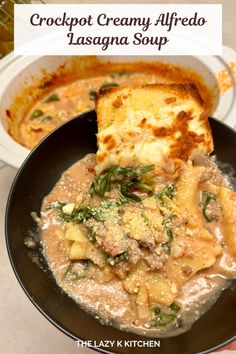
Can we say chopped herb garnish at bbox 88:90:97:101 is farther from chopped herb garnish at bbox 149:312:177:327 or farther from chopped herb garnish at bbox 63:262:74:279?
chopped herb garnish at bbox 149:312:177:327

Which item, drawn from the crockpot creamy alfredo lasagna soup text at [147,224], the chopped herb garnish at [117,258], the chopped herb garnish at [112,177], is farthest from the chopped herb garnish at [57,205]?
the chopped herb garnish at [117,258]

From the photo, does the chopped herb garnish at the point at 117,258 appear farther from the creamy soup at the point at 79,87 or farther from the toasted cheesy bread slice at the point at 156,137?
the creamy soup at the point at 79,87

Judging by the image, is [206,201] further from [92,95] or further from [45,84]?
[45,84]

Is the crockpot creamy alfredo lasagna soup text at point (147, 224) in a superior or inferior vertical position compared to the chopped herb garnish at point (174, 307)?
superior

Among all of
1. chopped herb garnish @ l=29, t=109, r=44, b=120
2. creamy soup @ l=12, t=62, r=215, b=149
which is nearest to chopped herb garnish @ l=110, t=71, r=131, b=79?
creamy soup @ l=12, t=62, r=215, b=149

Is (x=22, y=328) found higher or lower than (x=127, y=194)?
lower

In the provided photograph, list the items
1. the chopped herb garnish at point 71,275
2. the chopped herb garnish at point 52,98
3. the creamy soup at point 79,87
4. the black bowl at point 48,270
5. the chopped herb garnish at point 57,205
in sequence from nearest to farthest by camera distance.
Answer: the black bowl at point 48,270 → the chopped herb garnish at point 71,275 → the chopped herb garnish at point 57,205 → the creamy soup at point 79,87 → the chopped herb garnish at point 52,98

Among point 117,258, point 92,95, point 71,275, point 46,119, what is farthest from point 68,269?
point 92,95
